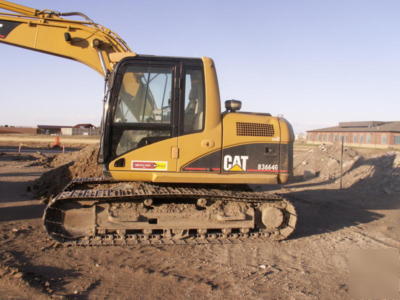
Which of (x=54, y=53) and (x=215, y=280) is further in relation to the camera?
(x=54, y=53)

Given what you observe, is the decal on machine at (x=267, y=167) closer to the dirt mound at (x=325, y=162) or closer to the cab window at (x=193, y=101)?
the cab window at (x=193, y=101)

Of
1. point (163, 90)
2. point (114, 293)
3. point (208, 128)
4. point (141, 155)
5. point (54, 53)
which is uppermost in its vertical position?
point (54, 53)

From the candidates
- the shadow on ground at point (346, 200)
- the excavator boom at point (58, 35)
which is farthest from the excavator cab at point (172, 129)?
the shadow on ground at point (346, 200)

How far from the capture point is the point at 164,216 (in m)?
5.75

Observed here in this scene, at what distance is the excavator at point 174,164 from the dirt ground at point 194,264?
32 cm

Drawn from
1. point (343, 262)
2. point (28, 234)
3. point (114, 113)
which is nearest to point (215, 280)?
point (343, 262)

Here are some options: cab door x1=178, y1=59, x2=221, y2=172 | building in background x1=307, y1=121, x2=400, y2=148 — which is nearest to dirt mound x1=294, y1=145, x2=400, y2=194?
cab door x1=178, y1=59, x2=221, y2=172

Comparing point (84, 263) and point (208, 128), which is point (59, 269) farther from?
point (208, 128)

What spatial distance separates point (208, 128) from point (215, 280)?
7.96 ft

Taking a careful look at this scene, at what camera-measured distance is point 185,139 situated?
5.62 metres

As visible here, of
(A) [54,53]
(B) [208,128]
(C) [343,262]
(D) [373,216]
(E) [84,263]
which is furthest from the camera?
(D) [373,216]

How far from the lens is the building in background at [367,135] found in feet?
141

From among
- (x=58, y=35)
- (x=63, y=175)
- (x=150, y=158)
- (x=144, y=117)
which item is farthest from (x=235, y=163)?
(x=63, y=175)

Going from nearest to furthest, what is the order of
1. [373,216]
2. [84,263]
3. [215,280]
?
[215,280], [84,263], [373,216]
